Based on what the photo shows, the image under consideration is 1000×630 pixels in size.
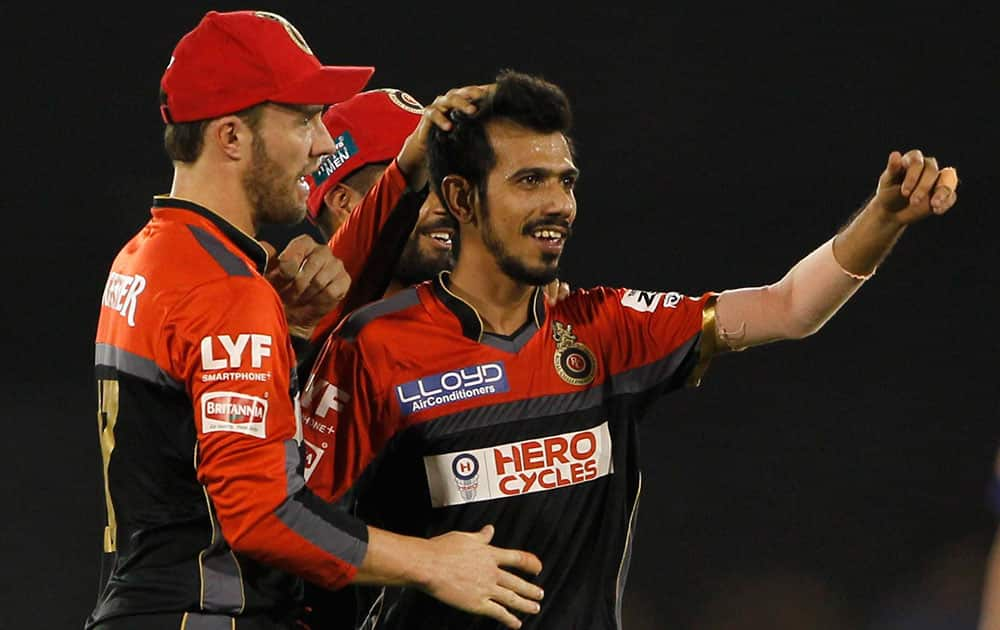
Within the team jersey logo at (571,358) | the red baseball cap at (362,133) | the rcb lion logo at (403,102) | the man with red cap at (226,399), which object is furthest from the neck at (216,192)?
the rcb lion logo at (403,102)

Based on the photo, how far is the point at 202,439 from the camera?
66.4 inches

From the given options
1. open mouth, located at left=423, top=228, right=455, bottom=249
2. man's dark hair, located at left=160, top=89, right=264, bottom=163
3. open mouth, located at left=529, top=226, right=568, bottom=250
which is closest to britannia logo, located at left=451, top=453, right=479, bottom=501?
open mouth, located at left=529, top=226, right=568, bottom=250

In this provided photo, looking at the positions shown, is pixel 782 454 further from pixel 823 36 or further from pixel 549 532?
pixel 549 532

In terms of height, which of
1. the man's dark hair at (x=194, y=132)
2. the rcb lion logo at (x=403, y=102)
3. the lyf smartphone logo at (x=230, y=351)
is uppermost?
the man's dark hair at (x=194, y=132)

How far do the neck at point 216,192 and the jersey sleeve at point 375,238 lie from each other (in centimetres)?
42

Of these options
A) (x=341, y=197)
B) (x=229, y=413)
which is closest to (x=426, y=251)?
(x=341, y=197)

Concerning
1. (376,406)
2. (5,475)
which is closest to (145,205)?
(5,475)

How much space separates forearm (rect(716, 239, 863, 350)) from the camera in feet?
6.56

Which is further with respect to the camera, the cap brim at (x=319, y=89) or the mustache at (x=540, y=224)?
the mustache at (x=540, y=224)

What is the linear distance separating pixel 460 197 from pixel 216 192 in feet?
1.49

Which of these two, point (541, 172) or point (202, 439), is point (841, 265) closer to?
point (541, 172)

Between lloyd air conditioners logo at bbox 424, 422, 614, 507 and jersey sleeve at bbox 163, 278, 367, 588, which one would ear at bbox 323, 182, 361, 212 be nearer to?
lloyd air conditioners logo at bbox 424, 422, 614, 507

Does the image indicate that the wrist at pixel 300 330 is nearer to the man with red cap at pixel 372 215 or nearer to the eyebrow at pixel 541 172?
the man with red cap at pixel 372 215

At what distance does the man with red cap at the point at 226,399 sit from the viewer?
169 centimetres
